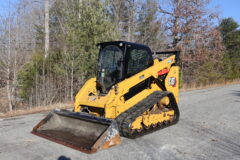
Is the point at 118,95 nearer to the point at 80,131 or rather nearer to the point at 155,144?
the point at 80,131

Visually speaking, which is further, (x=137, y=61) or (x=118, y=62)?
(x=137, y=61)

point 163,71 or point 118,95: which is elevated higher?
point 163,71

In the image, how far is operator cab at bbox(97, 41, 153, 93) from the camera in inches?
210

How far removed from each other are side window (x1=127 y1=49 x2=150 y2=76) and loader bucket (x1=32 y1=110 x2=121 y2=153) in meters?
1.67

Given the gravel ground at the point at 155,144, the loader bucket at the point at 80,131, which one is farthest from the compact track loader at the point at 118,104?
the gravel ground at the point at 155,144

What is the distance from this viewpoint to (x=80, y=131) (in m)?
4.52

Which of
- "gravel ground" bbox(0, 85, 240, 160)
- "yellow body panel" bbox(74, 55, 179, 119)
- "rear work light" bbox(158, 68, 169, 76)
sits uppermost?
"rear work light" bbox(158, 68, 169, 76)

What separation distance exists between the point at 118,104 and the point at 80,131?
99 centimetres

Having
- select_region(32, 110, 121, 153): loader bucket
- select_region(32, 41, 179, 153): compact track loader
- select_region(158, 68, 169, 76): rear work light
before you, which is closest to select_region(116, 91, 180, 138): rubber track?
select_region(32, 41, 179, 153): compact track loader

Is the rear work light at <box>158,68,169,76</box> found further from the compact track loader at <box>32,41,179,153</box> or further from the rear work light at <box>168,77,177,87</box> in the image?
the rear work light at <box>168,77,177,87</box>

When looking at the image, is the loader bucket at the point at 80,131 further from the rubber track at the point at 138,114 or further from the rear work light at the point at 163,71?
the rear work light at the point at 163,71

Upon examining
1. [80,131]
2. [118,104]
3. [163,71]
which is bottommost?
[80,131]

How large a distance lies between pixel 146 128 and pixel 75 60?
6.17 metres

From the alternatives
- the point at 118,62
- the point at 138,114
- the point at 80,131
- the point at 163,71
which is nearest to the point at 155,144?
the point at 138,114
